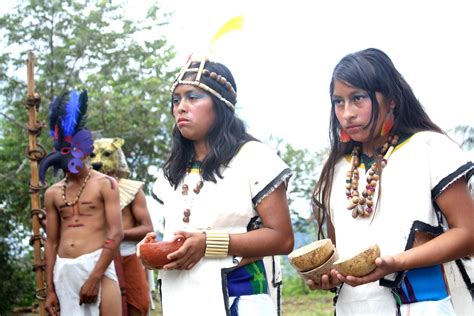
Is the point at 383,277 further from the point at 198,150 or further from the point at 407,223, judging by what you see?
the point at 198,150

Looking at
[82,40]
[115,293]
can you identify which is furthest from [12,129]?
[115,293]

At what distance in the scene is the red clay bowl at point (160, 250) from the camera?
10.5 feet

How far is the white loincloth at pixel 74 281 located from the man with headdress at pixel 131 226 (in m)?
0.96

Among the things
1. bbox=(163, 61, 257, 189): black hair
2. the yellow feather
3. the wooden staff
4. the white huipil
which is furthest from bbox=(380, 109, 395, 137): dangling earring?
the wooden staff

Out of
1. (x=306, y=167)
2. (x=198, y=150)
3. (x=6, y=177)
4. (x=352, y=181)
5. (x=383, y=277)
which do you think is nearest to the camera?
(x=383, y=277)

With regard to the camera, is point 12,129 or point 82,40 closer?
point 12,129

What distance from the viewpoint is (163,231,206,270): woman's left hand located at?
3.18 metres

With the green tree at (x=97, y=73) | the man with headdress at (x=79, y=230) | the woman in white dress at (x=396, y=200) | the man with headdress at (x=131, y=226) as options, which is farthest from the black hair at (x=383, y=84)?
the green tree at (x=97, y=73)

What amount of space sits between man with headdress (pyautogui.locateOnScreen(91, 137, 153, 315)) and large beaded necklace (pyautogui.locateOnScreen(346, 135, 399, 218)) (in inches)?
140

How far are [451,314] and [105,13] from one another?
11130 millimetres

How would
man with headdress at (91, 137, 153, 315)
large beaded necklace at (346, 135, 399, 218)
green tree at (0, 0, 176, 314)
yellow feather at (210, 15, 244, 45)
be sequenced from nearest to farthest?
large beaded necklace at (346, 135, 399, 218) → yellow feather at (210, 15, 244, 45) → man with headdress at (91, 137, 153, 315) → green tree at (0, 0, 176, 314)

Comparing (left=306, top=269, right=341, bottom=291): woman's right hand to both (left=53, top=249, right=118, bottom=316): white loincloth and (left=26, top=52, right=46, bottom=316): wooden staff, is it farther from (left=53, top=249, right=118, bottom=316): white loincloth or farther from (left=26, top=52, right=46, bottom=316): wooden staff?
(left=26, top=52, right=46, bottom=316): wooden staff

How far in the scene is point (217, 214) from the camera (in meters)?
3.37

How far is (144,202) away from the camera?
264 inches
